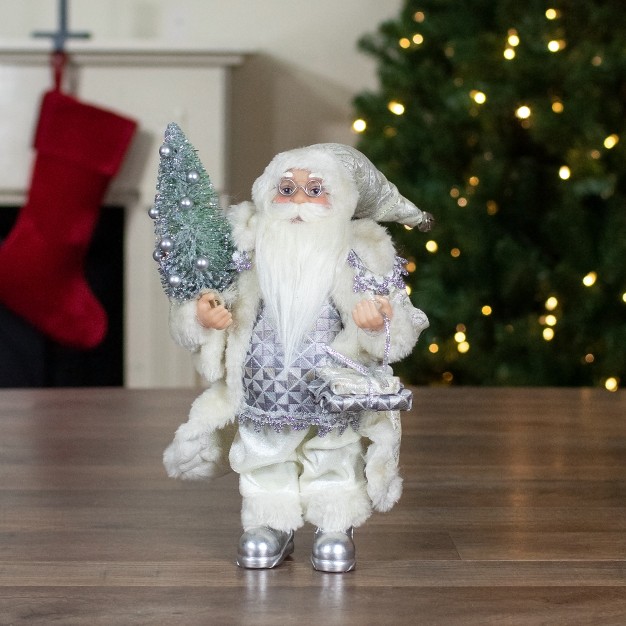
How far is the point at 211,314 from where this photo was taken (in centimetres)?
118

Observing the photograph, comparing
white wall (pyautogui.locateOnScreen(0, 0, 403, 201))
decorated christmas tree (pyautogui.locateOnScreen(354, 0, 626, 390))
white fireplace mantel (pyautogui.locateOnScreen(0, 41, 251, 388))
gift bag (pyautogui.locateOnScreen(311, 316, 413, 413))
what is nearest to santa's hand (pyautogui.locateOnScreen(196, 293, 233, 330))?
gift bag (pyautogui.locateOnScreen(311, 316, 413, 413))

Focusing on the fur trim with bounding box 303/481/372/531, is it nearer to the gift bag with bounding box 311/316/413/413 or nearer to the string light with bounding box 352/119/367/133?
the gift bag with bounding box 311/316/413/413

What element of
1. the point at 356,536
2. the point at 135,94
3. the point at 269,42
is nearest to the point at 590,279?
the point at 269,42

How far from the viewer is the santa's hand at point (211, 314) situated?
3.88 ft

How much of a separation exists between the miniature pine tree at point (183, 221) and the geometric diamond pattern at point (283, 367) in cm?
9

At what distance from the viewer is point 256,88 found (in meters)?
3.07

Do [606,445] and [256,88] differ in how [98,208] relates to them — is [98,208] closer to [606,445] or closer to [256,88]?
[256,88]

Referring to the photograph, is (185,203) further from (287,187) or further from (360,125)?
(360,125)

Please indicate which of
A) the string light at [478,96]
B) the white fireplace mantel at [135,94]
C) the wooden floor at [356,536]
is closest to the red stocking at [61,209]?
the white fireplace mantel at [135,94]

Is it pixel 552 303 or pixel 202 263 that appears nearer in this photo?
pixel 202 263

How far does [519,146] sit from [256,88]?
79 centimetres

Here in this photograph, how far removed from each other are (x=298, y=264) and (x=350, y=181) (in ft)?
0.36

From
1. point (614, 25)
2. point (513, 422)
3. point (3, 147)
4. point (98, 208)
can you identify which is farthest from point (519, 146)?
point (3, 147)

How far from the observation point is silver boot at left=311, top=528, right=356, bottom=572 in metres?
1.23
